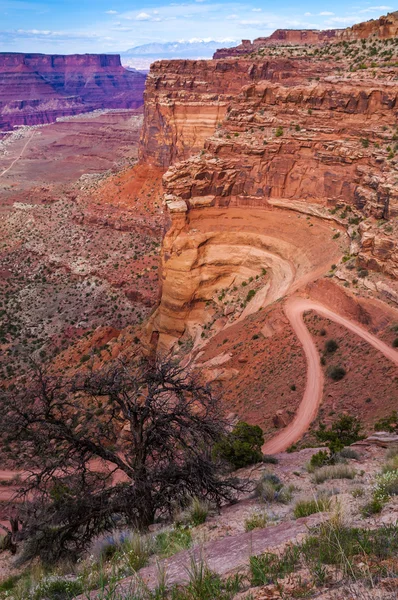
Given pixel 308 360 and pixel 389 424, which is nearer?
pixel 389 424

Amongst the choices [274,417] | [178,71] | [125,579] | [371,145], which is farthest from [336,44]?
[125,579]

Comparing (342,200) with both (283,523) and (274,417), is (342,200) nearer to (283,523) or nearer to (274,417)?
(274,417)

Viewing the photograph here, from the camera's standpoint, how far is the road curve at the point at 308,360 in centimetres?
1866

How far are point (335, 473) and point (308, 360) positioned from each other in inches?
408

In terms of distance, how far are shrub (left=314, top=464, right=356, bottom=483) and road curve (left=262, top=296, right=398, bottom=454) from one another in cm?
640

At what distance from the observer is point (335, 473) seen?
11625 millimetres

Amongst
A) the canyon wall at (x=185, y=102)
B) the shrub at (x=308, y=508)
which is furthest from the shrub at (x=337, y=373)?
the canyon wall at (x=185, y=102)

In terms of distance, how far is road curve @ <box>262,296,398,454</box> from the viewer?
18.7 m

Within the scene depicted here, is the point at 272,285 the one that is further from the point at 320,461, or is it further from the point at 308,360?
the point at 320,461

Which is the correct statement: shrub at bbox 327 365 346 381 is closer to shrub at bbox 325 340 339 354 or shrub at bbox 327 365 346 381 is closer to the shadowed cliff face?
shrub at bbox 325 340 339 354

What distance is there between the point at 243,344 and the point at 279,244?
775 centimetres

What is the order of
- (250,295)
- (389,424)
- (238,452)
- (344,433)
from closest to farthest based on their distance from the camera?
(238,452)
(389,424)
(344,433)
(250,295)

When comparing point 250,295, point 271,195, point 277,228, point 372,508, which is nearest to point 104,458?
point 372,508

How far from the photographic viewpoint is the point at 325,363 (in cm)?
2145
